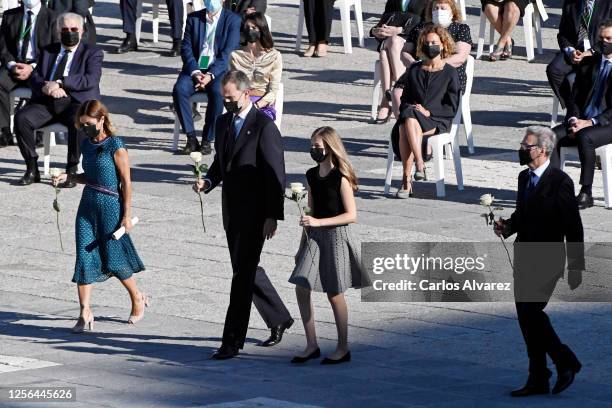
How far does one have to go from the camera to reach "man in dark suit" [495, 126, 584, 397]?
9.09 m

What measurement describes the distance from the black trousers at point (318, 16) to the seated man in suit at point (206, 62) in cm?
538

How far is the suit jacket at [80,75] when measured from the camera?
16.0 m

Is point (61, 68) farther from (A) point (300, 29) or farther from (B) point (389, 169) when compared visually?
(A) point (300, 29)

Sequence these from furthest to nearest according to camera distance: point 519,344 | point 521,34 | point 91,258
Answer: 1. point 521,34
2. point 91,258
3. point 519,344

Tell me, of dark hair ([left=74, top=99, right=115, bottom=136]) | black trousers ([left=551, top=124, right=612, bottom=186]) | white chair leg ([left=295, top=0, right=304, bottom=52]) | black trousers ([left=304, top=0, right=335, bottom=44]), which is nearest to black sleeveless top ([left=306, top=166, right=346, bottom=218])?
dark hair ([left=74, top=99, right=115, bottom=136])

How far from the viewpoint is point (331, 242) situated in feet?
32.6

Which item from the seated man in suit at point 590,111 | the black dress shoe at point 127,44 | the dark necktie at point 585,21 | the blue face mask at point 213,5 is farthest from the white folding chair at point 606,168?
the black dress shoe at point 127,44

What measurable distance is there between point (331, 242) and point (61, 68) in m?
6.90

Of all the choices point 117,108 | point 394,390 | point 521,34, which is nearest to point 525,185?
point 394,390

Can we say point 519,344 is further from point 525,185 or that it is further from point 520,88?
point 520,88

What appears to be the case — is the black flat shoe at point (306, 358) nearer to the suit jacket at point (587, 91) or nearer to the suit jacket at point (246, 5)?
the suit jacket at point (587, 91)

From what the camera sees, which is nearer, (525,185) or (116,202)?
(525,185)

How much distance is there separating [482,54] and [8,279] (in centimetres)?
1200

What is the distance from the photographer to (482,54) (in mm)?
23141
